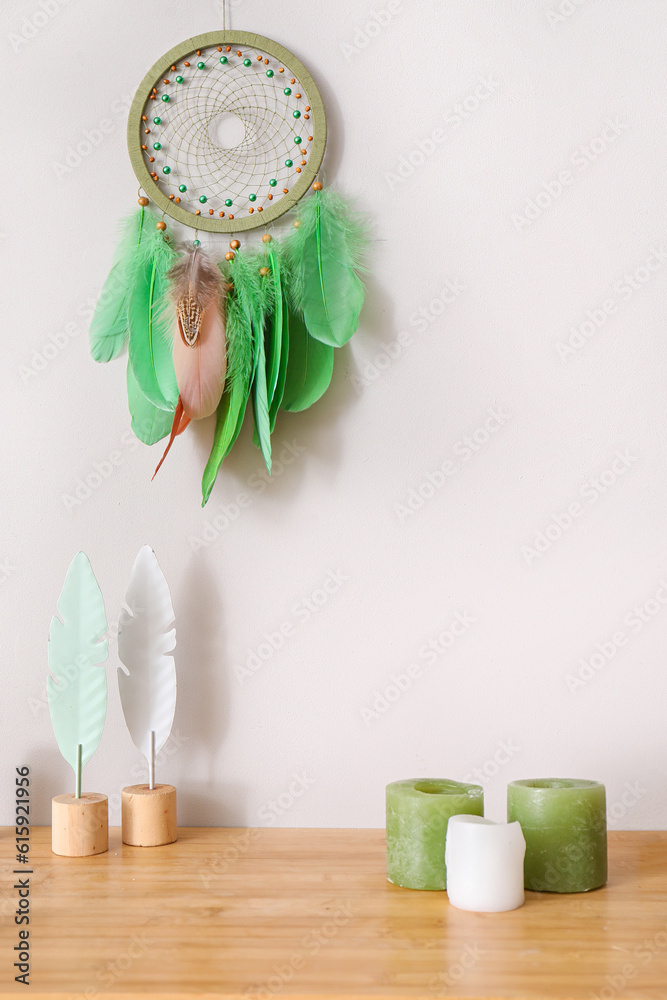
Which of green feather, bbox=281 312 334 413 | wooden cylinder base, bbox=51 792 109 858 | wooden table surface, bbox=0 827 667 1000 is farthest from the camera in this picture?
green feather, bbox=281 312 334 413

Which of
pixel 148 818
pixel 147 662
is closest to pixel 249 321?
pixel 147 662

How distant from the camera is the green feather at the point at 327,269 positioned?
1062 millimetres

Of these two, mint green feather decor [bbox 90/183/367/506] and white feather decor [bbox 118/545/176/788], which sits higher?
mint green feather decor [bbox 90/183/367/506]

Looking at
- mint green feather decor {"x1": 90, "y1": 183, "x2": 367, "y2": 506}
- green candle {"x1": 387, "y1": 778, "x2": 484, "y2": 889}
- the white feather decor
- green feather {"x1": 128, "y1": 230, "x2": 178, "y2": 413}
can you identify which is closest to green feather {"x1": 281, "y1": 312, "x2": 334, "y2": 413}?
mint green feather decor {"x1": 90, "y1": 183, "x2": 367, "y2": 506}

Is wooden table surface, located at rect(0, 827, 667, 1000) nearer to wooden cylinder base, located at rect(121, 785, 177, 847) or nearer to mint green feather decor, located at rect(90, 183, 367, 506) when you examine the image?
wooden cylinder base, located at rect(121, 785, 177, 847)

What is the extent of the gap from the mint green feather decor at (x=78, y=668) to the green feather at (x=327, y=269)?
0.43 m

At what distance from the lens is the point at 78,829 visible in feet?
3.19

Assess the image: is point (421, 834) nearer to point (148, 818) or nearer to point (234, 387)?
point (148, 818)

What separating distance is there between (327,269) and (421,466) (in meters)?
0.29

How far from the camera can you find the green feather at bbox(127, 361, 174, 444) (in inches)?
42.8

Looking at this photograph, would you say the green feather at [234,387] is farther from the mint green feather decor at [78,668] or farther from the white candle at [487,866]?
the white candle at [487,866]

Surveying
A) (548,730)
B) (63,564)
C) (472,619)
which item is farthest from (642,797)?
(63,564)

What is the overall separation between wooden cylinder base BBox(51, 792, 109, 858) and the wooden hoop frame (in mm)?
765

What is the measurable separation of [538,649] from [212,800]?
0.48m
